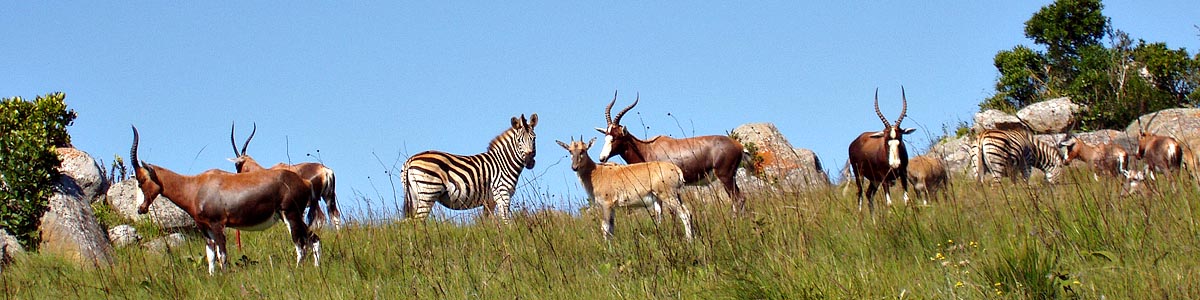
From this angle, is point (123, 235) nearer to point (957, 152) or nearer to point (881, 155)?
point (881, 155)

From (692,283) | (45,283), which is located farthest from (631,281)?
(45,283)

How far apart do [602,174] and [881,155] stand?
329 cm

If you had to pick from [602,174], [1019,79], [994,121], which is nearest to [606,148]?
[602,174]

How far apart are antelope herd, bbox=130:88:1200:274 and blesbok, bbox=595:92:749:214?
13mm

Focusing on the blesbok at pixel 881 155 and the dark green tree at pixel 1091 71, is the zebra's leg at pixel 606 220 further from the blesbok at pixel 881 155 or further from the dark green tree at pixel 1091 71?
the dark green tree at pixel 1091 71

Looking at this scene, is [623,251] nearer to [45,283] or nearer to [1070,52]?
[45,283]

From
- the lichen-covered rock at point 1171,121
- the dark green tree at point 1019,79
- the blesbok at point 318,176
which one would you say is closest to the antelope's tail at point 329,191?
the blesbok at point 318,176

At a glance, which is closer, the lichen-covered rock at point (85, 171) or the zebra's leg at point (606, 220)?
the zebra's leg at point (606, 220)

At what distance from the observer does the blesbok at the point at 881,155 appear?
44.9ft

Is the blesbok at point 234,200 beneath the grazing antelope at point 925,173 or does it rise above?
above

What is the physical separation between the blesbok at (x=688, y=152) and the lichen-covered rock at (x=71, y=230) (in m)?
6.30

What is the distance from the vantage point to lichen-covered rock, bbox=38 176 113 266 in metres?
13.9

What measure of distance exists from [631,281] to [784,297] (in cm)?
140

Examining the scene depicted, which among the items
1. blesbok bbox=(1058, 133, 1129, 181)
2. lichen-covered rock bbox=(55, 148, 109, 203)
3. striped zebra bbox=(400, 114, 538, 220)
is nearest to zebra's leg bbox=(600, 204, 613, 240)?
striped zebra bbox=(400, 114, 538, 220)
